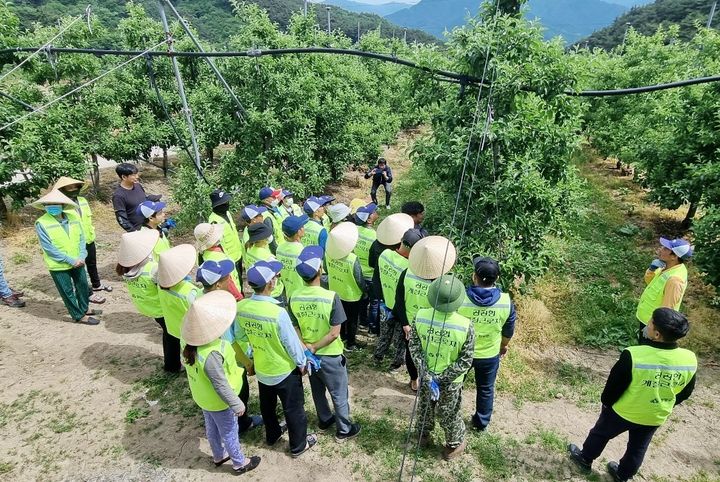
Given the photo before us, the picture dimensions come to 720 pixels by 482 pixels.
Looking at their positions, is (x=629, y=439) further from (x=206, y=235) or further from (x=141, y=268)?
(x=141, y=268)

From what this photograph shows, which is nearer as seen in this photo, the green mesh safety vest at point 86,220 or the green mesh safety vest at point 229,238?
the green mesh safety vest at point 229,238

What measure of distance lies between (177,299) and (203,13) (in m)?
88.1

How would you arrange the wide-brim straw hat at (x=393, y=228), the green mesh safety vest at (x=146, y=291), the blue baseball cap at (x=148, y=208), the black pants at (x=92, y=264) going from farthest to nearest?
the black pants at (x=92, y=264)
the blue baseball cap at (x=148, y=208)
the wide-brim straw hat at (x=393, y=228)
the green mesh safety vest at (x=146, y=291)

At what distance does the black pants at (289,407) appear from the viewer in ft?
12.8

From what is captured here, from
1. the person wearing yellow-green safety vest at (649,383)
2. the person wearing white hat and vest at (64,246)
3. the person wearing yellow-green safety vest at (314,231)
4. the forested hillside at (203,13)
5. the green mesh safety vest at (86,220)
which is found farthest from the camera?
the forested hillside at (203,13)

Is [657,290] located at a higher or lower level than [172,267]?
higher

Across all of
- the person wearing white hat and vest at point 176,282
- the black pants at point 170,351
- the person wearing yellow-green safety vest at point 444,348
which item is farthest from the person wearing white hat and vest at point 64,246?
the person wearing yellow-green safety vest at point 444,348

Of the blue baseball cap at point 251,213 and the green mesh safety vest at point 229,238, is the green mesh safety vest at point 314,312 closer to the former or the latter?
the blue baseball cap at point 251,213

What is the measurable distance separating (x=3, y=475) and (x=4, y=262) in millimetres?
6304

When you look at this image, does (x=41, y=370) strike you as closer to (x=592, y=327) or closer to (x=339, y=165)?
(x=592, y=327)

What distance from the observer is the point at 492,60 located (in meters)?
4.82

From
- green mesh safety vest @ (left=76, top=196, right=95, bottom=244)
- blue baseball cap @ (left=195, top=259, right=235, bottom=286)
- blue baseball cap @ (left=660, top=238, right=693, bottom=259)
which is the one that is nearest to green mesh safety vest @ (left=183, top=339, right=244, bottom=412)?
blue baseball cap @ (left=195, top=259, right=235, bottom=286)

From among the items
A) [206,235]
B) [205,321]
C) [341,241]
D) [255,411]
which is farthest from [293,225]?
[255,411]

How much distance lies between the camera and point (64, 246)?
6020 millimetres
